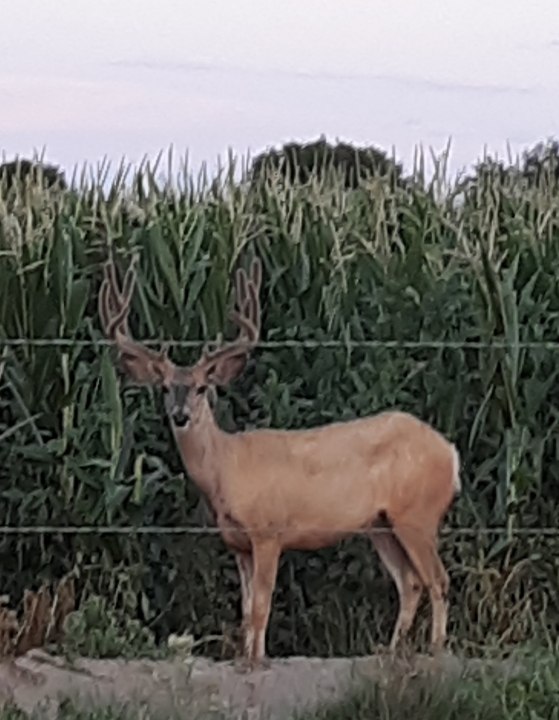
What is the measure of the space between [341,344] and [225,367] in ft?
1.57

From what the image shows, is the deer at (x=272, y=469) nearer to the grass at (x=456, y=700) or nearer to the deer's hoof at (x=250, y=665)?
the deer's hoof at (x=250, y=665)

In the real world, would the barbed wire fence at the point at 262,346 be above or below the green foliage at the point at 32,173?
below

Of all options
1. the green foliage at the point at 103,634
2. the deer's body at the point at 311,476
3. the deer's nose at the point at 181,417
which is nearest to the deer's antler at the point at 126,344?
the deer's nose at the point at 181,417

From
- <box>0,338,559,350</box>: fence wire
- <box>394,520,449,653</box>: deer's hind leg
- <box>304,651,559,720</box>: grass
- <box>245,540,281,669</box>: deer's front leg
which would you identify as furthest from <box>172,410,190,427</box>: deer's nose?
<box>304,651,559,720</box>: grass

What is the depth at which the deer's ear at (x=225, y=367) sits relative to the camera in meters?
7.78

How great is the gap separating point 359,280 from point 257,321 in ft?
1.47

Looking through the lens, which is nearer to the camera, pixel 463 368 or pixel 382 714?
pixel 382 714

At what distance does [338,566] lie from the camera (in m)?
8.09

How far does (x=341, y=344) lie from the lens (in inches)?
314

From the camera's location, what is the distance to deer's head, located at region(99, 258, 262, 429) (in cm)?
776

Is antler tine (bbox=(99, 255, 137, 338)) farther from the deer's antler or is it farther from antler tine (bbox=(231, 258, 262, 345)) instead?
antler tine (bbox=(231, 258, 262, 345))

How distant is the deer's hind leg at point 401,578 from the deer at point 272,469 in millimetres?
40

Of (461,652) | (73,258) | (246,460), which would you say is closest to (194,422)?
(246,460)

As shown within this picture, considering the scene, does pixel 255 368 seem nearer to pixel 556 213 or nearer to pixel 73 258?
pixel 73 258
